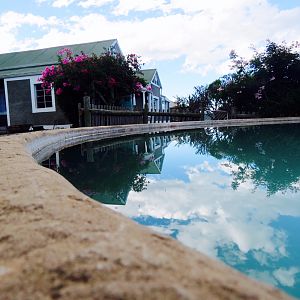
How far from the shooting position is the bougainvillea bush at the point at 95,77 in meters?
11.2

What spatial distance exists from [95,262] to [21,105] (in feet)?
50.0

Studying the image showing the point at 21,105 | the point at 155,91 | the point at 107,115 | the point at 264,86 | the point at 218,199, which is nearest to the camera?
the point at 218,199

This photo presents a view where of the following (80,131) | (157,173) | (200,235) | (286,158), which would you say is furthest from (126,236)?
(80,131)

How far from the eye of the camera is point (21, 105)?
1438 centimetres

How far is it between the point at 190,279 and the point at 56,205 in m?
0.61

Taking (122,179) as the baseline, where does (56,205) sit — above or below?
above

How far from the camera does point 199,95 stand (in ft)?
60.5

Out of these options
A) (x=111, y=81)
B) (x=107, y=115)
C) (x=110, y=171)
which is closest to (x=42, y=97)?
(x=111, y=81)

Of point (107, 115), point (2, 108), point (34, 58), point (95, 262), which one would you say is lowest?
point (95, 262)

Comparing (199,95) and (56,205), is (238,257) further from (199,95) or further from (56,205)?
(199,95)

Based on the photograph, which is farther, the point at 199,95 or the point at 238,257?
the point at 199,95

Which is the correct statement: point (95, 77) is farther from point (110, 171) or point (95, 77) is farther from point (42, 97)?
point (110, 171)

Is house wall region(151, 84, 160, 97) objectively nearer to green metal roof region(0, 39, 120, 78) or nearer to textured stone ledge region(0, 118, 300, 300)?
green metal roof region(0, 39, 120, 78)

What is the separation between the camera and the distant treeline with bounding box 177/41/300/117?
55.6 feet
